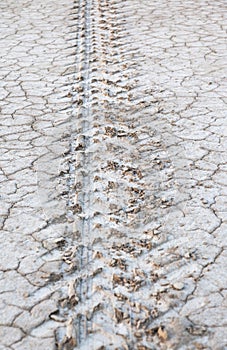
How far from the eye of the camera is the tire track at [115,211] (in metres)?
2.10

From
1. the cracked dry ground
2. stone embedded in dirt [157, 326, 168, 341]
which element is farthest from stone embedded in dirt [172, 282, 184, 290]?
stone embedded in dirt [157, 326, 168, 341]

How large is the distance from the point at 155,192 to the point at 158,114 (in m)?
0.94

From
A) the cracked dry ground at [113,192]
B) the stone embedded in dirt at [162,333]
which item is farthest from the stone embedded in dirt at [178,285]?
the stone embedded in dirt at [162,333]

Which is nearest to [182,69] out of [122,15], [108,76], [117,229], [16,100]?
[108,76]

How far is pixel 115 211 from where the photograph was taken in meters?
2.78

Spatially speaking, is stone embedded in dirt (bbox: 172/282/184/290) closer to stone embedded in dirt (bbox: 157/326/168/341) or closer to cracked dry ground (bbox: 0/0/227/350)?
cracked dry ground (bbox: 0/0/227/350)

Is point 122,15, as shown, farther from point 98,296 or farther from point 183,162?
point 98,296

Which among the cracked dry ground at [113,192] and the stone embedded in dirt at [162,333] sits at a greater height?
the stone embedded in dirt at [162,333]

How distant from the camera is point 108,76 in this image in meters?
4.37

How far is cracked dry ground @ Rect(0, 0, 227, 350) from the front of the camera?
2.12 meters

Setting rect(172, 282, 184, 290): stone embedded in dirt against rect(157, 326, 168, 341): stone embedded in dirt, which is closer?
rect(157, 326, 168, 341): stone embedded in dirt

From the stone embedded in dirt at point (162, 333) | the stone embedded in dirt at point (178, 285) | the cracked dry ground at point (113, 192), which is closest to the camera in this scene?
the stone embedded in dirt at point (162, 333)

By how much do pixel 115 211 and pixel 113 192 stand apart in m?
0.17

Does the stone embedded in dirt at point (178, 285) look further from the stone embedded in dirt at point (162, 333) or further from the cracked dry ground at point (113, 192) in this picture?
the stone embedded in dirt at point (162, 333)
